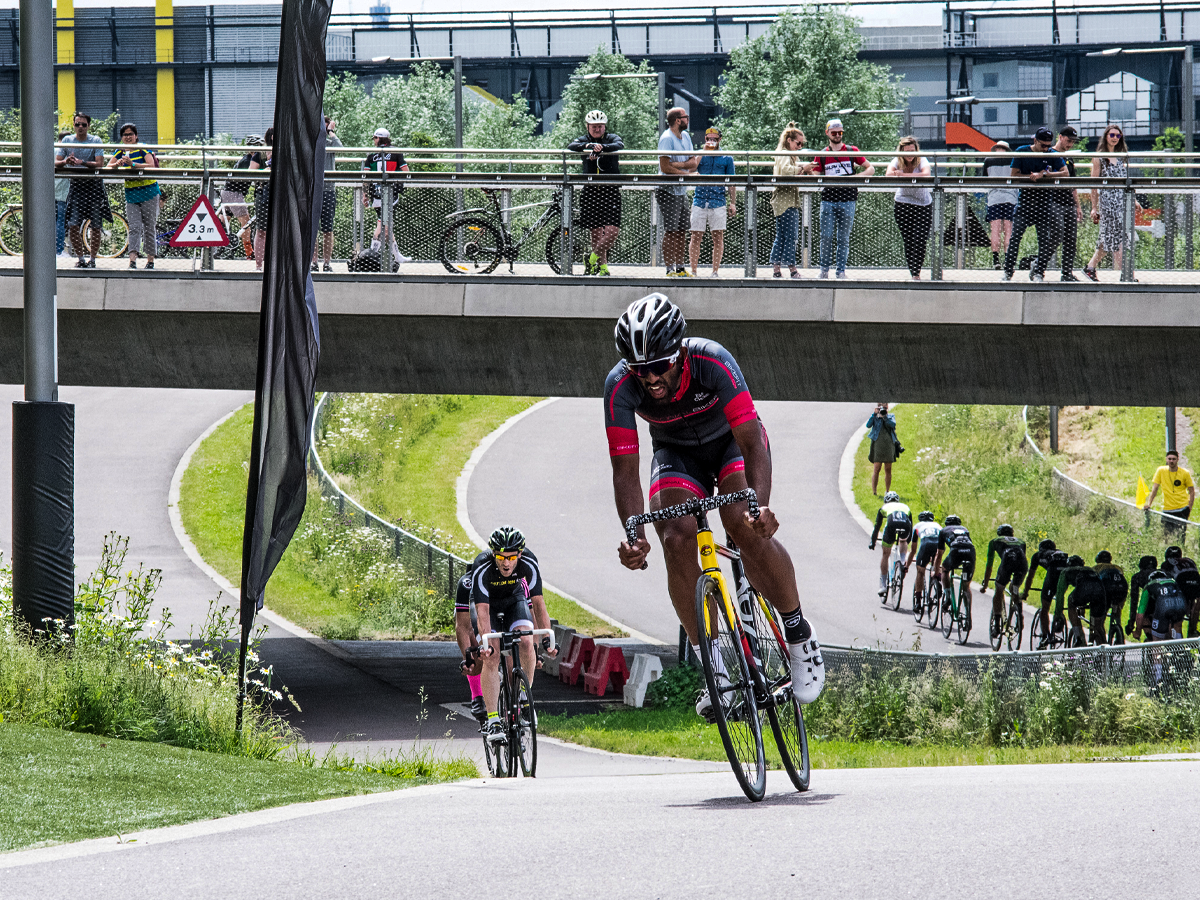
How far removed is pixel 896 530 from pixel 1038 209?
25.2ft

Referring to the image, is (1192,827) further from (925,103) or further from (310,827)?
(925,103)

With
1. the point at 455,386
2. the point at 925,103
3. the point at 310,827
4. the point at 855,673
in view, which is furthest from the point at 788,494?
the point at 925,103

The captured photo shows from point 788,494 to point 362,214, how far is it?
18.0m

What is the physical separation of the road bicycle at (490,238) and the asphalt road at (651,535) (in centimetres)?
648

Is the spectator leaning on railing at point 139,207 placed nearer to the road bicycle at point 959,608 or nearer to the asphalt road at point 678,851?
the road bicycle at point 959,608

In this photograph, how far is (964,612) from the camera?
68.3 feet

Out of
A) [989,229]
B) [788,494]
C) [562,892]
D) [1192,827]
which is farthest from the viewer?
[788,494]

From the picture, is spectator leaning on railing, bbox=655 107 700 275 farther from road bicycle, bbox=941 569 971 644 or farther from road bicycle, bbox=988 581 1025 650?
road bicycle, bbox=941 569 971 644

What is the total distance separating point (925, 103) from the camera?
76.4 meters

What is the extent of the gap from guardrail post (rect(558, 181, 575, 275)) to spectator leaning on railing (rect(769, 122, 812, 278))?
246 cm

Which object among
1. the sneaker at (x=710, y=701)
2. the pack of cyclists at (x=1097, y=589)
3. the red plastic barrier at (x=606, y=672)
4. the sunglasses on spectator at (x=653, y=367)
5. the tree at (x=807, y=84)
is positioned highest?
the tree at (x=807, y=84)

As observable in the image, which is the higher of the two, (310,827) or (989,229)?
(989,229)

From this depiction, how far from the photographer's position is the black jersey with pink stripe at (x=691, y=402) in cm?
629

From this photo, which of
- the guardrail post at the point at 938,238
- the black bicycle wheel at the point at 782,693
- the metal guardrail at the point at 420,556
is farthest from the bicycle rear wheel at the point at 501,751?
the metal guardrail at the point at 420,556
